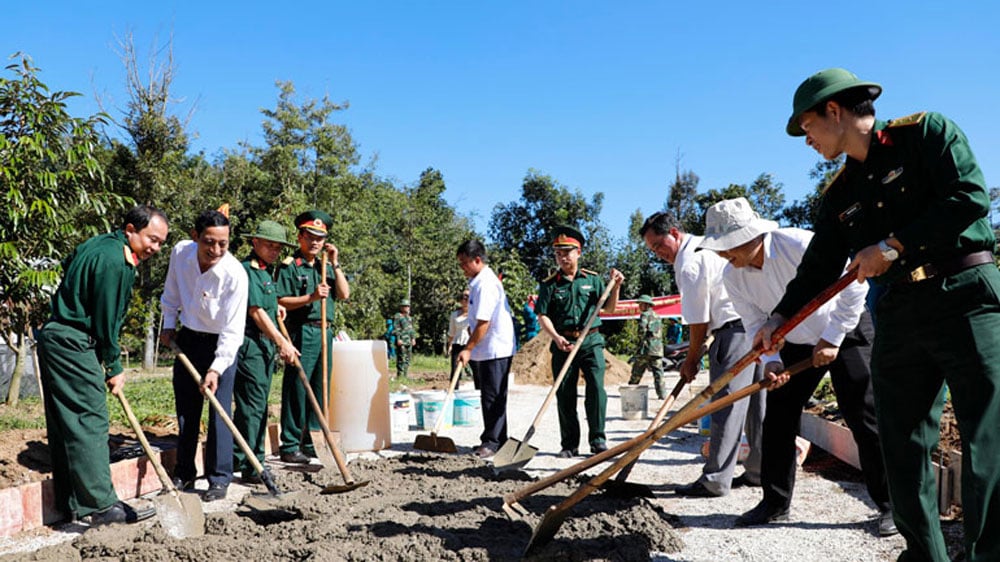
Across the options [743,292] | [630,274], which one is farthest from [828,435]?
Answer: [630,274]

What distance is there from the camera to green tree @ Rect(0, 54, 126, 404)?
17.4 feet

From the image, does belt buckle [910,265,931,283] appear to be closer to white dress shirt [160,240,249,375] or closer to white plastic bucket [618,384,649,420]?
white dress shirt [160,240,249,375]

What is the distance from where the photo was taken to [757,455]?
4758mm

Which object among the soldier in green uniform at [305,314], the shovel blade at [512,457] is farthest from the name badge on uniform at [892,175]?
the soldier in green uniform at [305,314]

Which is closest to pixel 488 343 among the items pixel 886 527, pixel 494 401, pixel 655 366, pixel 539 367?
pixel 494 401

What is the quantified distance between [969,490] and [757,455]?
2.51 meters

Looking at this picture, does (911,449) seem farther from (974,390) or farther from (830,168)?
(830,168)

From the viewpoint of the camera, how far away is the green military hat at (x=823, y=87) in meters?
2.51

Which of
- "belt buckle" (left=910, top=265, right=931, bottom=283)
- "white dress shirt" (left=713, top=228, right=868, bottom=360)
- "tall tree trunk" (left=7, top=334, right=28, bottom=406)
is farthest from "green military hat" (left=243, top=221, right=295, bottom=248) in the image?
"belt buckle" (left=910, top=265, right=931, bottom=283)

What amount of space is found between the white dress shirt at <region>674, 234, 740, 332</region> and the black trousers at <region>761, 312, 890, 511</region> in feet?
2.49

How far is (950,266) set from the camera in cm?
239

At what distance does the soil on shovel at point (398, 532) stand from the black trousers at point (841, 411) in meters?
0.65

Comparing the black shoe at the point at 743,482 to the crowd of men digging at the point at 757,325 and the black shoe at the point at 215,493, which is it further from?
the black shoe at the point at 215,493

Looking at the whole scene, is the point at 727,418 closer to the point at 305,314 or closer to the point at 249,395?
the point at 249,395
